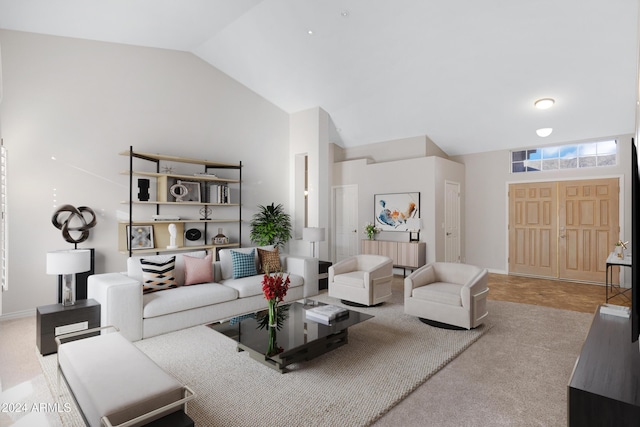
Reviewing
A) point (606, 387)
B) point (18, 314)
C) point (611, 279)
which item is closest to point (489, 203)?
point (611, 279)

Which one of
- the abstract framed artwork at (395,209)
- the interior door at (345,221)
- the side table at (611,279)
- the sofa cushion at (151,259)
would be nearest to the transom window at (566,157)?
the side table at (611,279)

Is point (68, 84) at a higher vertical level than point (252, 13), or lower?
lower

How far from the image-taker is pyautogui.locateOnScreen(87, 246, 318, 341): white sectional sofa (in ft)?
11.5

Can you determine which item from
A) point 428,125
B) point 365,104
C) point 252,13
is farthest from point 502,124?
point 252,13

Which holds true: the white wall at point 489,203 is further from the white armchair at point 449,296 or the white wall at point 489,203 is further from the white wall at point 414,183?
the white armchair at point 449,296

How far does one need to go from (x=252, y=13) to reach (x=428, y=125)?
360 centimetres

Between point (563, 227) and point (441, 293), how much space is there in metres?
3.92

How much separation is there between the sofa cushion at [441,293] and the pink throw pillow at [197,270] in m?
2.49

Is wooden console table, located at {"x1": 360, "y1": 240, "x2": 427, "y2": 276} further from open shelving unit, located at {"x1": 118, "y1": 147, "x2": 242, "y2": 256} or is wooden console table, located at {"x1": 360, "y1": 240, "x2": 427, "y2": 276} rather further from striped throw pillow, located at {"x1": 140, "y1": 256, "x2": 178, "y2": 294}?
striped throw pillow, located at {"x1": 140, "y1": 256, "x2": 178, "y2": 294}

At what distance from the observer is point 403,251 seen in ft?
22.4

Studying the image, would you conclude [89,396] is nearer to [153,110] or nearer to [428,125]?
[153,110]

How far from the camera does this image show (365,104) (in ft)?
20.9

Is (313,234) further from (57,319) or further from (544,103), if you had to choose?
(544,103)

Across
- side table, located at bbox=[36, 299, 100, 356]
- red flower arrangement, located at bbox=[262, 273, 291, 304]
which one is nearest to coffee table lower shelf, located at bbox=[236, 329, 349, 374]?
red flower arrangement, located at bbox=[262, 273, 291, 304]
